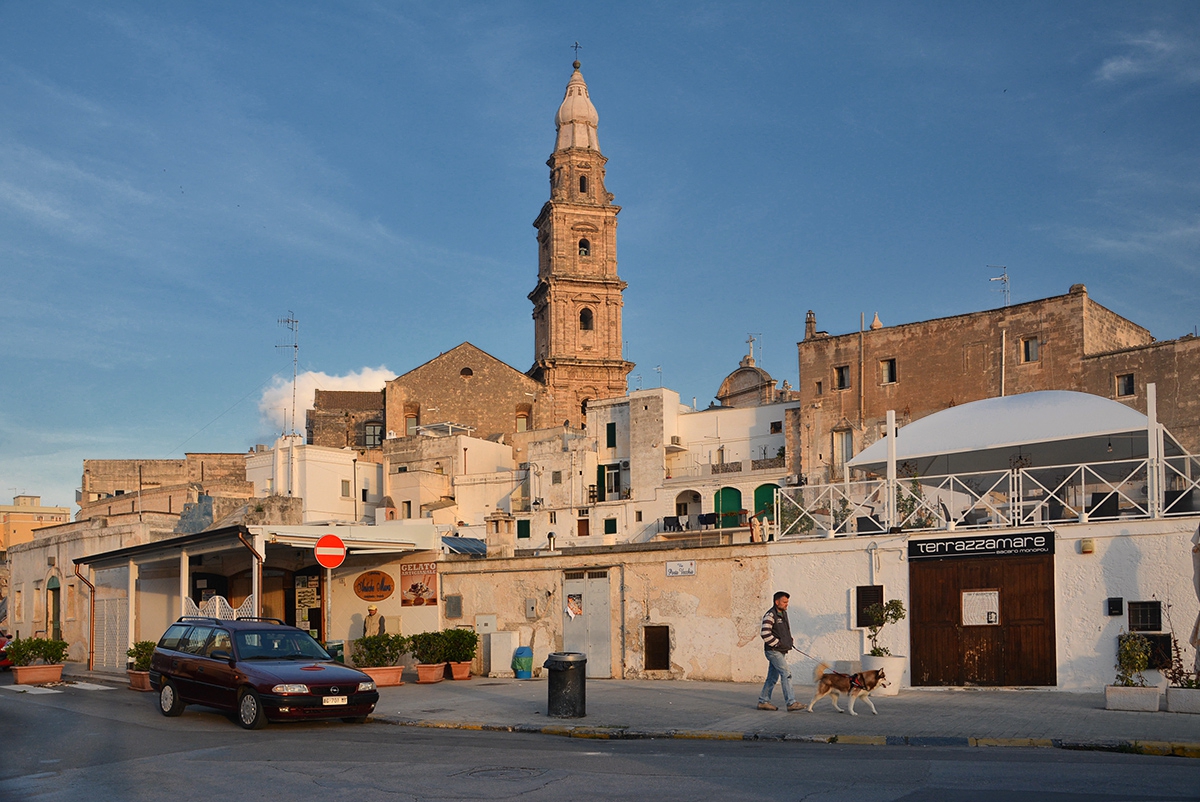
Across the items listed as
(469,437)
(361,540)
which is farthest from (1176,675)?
(469,437)

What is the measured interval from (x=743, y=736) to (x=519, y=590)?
10.7m

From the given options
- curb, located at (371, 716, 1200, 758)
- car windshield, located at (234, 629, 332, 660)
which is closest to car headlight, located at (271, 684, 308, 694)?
car windshield, located at (234, 629, 332, 660)

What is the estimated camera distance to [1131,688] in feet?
48.2

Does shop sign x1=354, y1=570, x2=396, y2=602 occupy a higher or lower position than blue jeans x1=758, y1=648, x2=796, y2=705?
higher

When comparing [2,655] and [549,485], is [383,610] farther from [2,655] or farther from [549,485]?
[549,485]

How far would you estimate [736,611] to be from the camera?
21.1 m

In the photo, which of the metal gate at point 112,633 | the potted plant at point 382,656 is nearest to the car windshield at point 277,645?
the potted plant at point 382,656

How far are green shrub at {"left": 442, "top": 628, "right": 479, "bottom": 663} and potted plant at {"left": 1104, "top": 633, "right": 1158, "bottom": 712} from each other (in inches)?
491

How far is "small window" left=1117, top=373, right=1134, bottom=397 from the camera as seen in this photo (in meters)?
42.9

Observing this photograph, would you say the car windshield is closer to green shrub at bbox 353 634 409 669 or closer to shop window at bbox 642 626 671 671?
green shrub at bbox 353 634 409 669

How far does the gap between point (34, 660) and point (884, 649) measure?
737 inches

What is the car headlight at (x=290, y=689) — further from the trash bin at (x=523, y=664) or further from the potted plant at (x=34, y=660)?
the potted plant at (x=34, y=660)

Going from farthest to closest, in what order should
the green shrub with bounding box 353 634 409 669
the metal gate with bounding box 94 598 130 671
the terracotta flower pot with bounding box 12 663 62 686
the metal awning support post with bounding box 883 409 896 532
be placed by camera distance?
the metal gate with bounding box 94 598 130 671 → the terracotta flower pot with bounding box 12 663 62 686 → the green shrub with bounding box 353 634 409 669 → the metal awning support post with bounding box 883 409 896 532

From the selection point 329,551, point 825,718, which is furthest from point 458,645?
point 825,718
